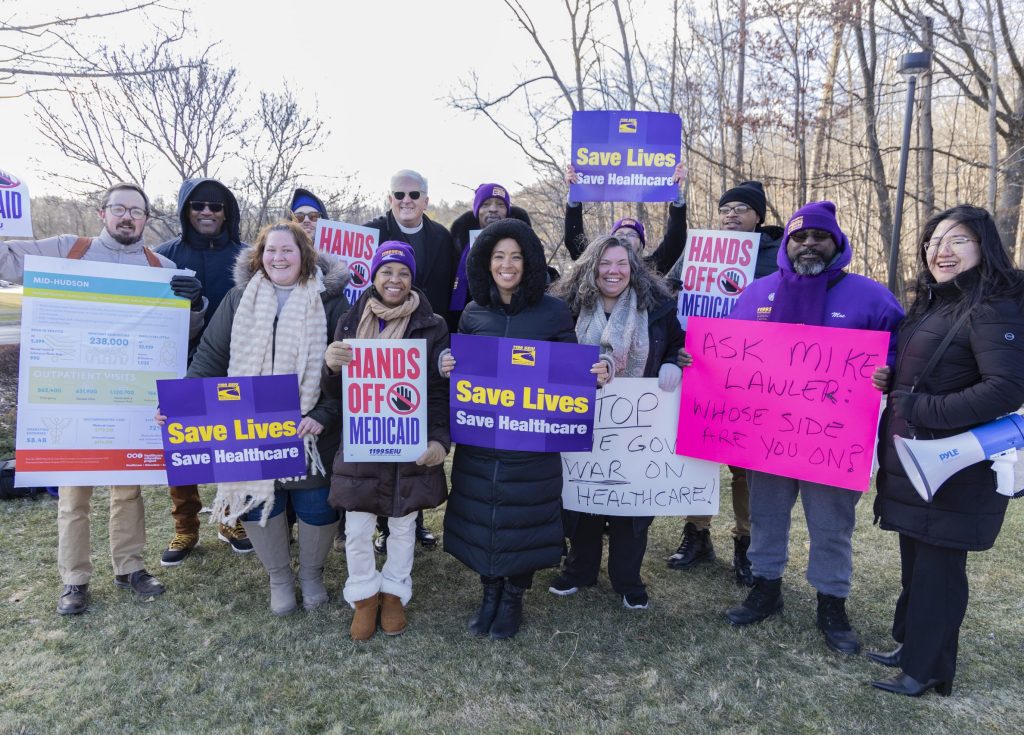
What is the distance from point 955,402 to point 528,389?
2.00 metres

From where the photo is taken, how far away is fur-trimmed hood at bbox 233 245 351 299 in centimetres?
374

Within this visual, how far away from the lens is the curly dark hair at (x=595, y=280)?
372 centimetres

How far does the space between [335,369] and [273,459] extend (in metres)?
0.66

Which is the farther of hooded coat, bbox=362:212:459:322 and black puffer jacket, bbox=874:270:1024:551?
hooded coat, bbox=362:212:459:322

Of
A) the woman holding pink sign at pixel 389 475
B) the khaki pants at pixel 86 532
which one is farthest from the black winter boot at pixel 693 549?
the khaki pants at pixel 86 532

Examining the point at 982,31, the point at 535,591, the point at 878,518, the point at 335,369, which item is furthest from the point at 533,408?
the point at 982,31

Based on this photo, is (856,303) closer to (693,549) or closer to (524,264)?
(524,264)

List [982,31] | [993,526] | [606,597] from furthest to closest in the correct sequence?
[982,31] < [606,597] < [993,526]

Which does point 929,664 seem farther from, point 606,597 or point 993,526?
point 606,597

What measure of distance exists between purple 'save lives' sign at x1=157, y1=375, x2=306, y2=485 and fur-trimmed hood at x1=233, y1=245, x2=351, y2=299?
0.63 meters

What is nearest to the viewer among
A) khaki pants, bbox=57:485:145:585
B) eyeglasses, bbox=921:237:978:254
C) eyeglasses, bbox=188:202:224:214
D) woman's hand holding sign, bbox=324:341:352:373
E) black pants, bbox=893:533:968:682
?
eyeglasses, bbox=921:237:978:254

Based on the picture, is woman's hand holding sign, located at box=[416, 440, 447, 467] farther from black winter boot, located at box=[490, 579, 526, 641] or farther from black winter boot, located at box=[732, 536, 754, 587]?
black winter boot, located at box=[732, 536, 754, 587]

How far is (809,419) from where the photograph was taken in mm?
3441

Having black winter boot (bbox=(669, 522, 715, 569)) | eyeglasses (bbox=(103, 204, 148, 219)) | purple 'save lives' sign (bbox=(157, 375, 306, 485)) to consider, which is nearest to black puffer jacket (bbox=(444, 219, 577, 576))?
purple 'save lives' sign (bbox=(157, 375, 306, 485))
